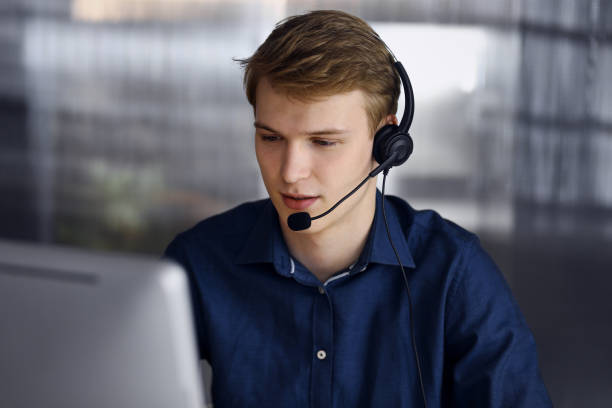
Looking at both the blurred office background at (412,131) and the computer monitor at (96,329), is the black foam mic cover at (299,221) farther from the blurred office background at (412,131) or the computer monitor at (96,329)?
the blurred office background at (412,131)

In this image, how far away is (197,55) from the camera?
314 cm

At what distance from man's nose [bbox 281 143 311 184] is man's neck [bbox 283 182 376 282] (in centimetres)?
12

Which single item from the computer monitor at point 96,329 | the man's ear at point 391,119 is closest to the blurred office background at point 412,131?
the man's ear at point 391,119

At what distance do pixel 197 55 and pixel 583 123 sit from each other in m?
1.78

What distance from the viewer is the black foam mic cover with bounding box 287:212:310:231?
1036mm

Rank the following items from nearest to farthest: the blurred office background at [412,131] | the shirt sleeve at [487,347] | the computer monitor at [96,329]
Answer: the computer monitor at [96,329] < the shirt sleeve at [487,347] < the blurred office background at [412,131]

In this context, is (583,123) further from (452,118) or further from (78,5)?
(78,5)

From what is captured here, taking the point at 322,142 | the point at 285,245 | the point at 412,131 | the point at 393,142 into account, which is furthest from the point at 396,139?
the point at 412,131

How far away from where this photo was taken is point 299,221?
1.04 meters

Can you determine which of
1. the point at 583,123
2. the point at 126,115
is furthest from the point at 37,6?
the point at 583,123

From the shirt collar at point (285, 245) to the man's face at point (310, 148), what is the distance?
55 millimetres

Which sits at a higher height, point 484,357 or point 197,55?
point 197,55

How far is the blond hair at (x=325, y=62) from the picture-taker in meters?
1.03

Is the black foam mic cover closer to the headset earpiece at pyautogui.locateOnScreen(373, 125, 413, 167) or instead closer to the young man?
the young man
